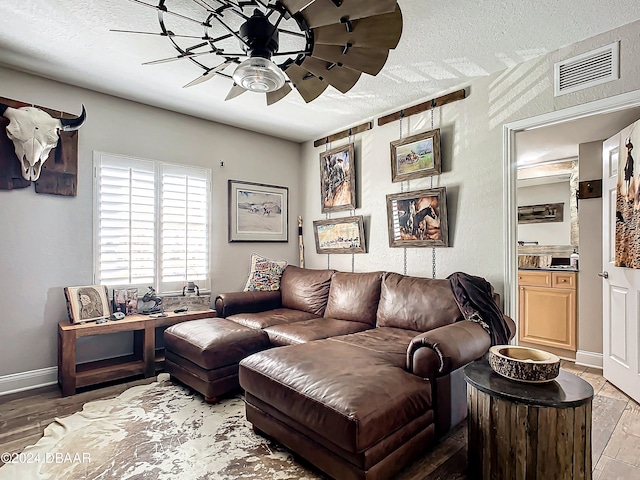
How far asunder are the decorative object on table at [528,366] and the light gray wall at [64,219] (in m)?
3.09

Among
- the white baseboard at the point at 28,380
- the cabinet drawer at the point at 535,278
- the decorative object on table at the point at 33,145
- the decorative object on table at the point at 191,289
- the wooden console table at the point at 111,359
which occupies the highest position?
the decorative object on table at the point at 33,145

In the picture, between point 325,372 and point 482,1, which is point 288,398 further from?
point 482,1

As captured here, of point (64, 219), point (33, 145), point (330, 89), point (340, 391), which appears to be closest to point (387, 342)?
point (340, 391)

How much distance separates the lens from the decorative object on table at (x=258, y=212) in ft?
13.9

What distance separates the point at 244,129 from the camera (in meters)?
4.38

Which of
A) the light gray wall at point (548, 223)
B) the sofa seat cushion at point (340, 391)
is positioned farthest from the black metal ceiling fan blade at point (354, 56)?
the light gray wall at point (548, 223)

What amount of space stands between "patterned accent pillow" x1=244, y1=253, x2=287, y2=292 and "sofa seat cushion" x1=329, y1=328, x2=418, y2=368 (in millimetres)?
1561

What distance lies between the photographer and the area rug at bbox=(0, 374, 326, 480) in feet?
6.10

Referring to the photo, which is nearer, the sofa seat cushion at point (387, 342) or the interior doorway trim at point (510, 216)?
the sofa seat cushion at point (387, 342)

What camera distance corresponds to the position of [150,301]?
11.6 feet

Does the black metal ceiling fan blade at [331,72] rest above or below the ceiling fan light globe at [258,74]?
above

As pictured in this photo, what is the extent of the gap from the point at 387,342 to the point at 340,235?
187 cm

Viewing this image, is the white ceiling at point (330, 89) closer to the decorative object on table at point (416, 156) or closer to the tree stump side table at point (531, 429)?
the decorative object on table at point (416, 156)

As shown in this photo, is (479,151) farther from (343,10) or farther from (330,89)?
(343,10)
